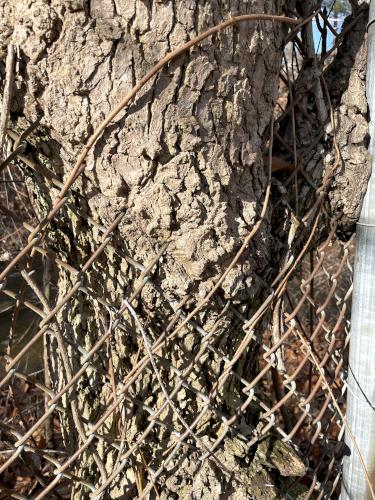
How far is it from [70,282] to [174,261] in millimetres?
418

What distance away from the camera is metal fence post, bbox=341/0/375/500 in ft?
4.81

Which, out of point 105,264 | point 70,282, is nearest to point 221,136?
point 105,264

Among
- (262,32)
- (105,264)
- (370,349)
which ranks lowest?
(370,349)

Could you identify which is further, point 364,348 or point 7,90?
point 364,348

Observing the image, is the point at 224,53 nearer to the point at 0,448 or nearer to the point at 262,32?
the point at 262,32

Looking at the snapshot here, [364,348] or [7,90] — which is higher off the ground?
[7,90]

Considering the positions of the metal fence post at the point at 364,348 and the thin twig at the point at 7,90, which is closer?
the thin twig at the point at 7,90

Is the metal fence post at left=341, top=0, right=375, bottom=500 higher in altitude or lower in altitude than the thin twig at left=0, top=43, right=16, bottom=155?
lower

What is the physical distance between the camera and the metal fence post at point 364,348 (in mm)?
1467

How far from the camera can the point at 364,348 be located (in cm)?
153

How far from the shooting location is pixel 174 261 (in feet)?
4.21

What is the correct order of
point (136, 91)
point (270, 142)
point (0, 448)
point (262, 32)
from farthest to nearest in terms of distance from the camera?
point (0, 448), point (270, 142), point (262, 32), point (136, 91)

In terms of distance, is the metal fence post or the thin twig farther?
the metal fence post

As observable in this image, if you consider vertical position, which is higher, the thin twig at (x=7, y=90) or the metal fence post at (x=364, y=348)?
the thin twig at (x=7, y=90)
